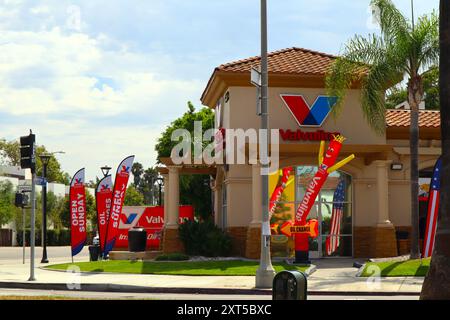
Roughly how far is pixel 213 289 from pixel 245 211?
1132 centimetres

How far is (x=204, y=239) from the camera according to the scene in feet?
96.2

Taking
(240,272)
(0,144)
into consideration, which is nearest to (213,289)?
(240,272)

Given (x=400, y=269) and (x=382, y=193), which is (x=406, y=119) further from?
(x=400, y=269)

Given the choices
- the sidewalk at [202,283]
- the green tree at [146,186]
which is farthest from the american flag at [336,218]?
the green tree at [146,186]

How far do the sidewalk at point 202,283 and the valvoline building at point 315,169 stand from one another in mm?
6252

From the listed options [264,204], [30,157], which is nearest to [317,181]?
[264,204]

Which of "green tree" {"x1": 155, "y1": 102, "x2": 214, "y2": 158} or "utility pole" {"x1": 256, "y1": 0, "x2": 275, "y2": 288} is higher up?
"green tree" {"x1": 155, "y1": 102, "x2": 214, "y2": 158}

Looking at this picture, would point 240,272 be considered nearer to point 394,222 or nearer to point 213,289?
point 213,289

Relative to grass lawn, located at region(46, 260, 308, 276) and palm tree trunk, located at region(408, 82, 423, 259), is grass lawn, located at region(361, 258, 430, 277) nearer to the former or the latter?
palm tree trunk, located at region(408, 82, 423, 259)

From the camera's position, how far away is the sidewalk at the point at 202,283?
18031 mm

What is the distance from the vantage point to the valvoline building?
29.1m

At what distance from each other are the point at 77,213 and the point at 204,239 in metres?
5.67

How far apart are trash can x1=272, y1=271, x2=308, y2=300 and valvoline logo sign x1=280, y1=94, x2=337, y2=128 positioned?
20.7 meters

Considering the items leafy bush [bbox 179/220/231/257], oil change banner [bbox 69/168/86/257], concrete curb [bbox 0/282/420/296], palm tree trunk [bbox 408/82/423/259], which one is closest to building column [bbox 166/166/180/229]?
leafy bush [bbox 179/220/231/257]
